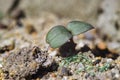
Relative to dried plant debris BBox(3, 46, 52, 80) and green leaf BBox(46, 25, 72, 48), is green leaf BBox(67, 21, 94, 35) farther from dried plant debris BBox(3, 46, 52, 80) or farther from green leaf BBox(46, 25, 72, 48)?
dried plant debris BBox(3, 46, 52, 80)

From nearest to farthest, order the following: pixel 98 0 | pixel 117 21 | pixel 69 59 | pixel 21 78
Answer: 1. pixel 21 78
2. pixel 69 59
3. pixel 117 21
4. pixel 98 0

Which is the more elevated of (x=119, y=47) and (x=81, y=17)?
(x=81, y=17)

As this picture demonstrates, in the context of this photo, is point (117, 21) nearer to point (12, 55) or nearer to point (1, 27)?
point (1, 27)

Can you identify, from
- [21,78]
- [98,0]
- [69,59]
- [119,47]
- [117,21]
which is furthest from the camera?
[98,0]

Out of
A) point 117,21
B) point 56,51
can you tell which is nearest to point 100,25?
point 117,21

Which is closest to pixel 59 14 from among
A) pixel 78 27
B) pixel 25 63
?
pixel 78 27

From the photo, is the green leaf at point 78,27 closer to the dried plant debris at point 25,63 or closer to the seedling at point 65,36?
the seedling at point 65,36

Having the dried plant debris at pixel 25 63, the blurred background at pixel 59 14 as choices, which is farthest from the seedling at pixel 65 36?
the blurred background at pixel 59 14
